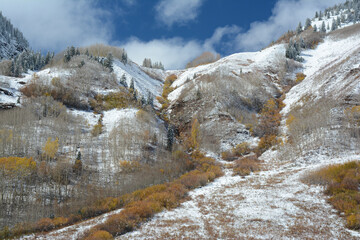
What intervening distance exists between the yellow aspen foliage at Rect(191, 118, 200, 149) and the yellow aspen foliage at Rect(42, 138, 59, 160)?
24.7 metres

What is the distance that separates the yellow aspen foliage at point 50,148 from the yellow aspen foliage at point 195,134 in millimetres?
24708

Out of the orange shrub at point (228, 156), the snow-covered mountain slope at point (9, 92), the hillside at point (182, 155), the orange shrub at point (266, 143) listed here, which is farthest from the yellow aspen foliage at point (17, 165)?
the orange shrub at point (266, 143)

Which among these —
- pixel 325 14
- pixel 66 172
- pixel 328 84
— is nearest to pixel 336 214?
pixel 66 172

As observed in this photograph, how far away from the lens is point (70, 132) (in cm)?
3750

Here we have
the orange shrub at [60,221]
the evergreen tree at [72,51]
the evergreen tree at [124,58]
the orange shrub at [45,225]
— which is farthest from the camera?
the evergreen tree at [124,58]

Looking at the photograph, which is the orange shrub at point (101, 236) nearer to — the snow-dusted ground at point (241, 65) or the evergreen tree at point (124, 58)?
the snow-dusted ground at point (241, 65)

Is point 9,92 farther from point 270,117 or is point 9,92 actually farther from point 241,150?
point 270,117

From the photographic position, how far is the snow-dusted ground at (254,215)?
12.3 metres

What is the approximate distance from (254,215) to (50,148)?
94.6 ft

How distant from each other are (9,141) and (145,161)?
19243mm

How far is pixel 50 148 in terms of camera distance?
1217 inches

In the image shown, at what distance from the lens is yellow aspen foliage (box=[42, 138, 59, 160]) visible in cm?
2980

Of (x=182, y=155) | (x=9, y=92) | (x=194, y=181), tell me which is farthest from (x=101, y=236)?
(x=9, y=92)

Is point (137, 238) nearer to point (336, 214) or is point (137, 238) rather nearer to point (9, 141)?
point (336, 214)
